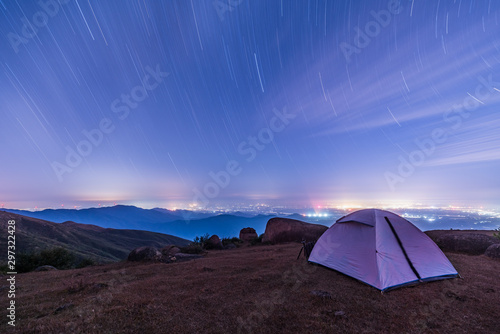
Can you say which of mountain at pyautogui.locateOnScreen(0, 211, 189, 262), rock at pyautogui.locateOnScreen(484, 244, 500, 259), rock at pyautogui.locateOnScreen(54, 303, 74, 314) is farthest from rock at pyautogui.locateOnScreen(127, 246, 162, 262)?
rock at pyautogui.locateOnScreen(484, 244, 500, 259)

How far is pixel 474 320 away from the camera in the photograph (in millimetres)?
5395

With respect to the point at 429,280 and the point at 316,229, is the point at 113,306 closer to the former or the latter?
the point at 429,280

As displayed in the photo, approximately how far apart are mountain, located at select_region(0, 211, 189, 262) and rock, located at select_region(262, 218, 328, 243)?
25.4 m

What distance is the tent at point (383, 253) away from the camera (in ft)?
25.1

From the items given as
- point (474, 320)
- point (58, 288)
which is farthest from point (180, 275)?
point (474, 320)

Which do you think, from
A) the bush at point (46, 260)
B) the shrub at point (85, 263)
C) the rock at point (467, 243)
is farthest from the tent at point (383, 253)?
the bush at point (46, 260)

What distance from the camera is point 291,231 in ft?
82.8

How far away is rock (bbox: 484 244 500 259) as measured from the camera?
38.8ft

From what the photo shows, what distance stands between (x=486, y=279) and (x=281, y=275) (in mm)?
8490

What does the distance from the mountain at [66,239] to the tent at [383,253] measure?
2743 cm

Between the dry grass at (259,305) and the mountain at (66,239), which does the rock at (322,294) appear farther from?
the mountain at (66,239)

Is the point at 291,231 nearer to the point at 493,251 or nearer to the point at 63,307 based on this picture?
the point at 493,251

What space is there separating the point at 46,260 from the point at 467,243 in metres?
32.0

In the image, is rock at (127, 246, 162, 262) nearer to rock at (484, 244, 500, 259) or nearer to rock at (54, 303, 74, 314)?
rock at (54, 303, 74, 314)
